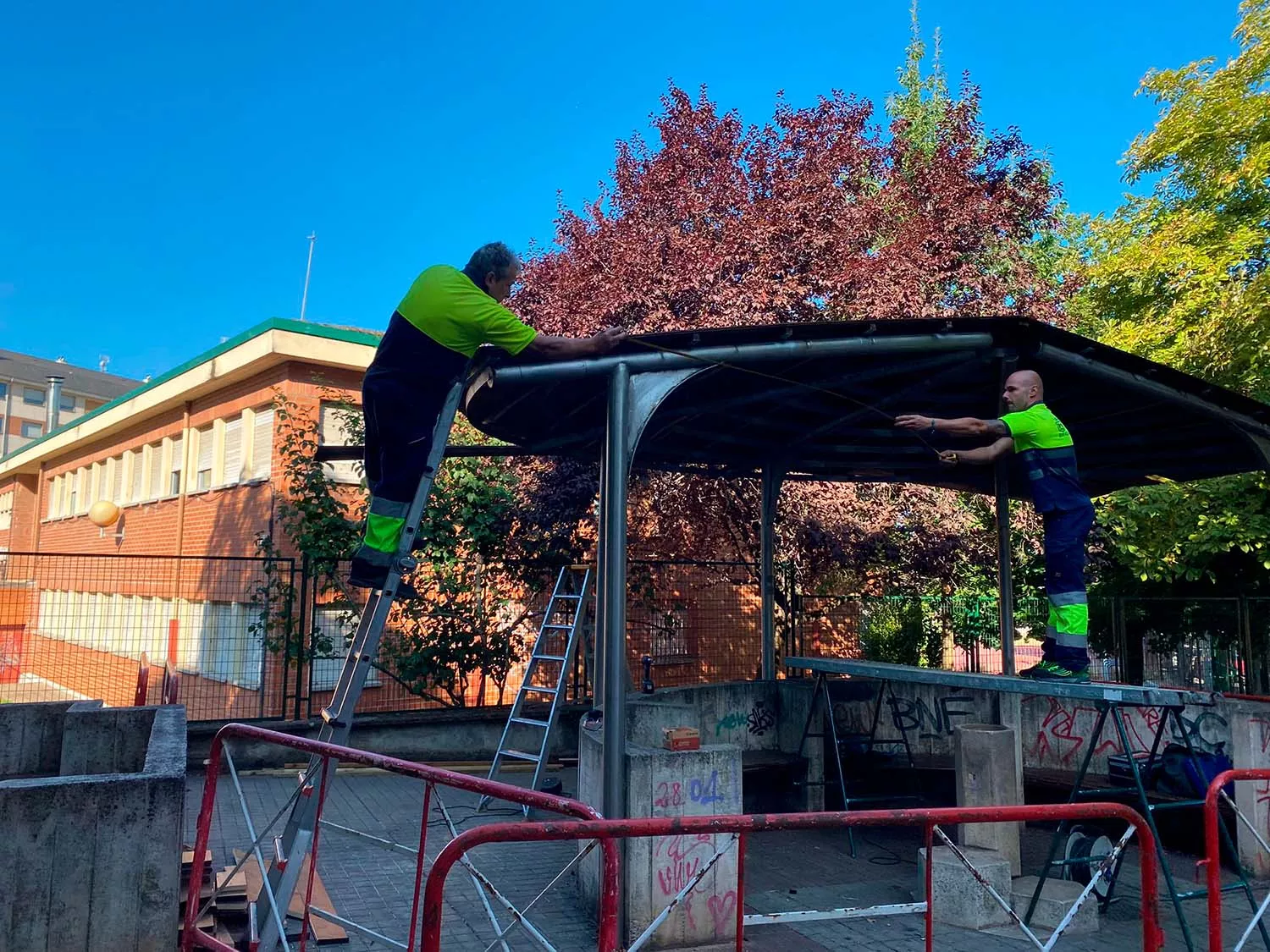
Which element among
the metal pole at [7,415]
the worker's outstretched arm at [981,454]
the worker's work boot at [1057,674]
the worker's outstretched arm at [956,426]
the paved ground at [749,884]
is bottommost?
the paved ground at [749,884]

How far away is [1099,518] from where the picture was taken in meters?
14.8

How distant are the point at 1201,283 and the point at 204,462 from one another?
59.9 ft

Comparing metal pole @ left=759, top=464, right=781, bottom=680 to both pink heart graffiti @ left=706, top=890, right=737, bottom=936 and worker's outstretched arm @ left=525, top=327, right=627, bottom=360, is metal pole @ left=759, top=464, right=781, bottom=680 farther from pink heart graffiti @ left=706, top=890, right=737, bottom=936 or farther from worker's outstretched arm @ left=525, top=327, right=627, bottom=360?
worker's outstretched arm @ left=525, top=327, right=627, bottom=360

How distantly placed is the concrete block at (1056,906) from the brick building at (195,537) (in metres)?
8.52

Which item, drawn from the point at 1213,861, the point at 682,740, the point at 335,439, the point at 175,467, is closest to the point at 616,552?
the point at 682,740

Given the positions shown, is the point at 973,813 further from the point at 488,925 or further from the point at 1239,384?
the point at 1239,384

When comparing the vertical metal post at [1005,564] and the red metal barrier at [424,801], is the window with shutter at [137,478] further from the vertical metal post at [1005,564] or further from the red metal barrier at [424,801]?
the vertical metal post at [1005,564]

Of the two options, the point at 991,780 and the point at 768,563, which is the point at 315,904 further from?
the point at 768,563

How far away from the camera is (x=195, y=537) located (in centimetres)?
1864

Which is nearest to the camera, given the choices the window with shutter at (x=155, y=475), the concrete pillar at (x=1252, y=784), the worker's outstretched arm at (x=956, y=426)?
the worker's outstretched arm at (x=956, y=426)

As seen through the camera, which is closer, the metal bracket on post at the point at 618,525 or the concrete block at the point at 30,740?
the metal bracket on post at the point at 618,525

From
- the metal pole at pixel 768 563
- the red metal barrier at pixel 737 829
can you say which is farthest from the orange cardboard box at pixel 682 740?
the metal pole at pixel 768 563

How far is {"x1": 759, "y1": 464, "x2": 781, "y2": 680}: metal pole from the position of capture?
10156mm

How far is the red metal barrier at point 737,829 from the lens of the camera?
292 centimetres
